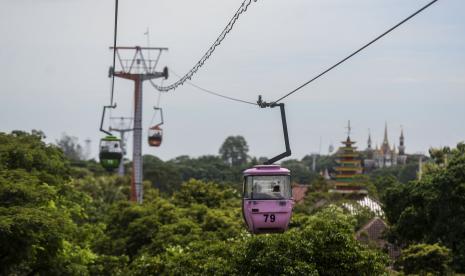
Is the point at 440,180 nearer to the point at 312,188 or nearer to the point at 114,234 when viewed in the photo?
the point at 114,234

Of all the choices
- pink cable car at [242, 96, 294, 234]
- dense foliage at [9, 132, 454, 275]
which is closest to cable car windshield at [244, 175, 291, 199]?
pink cable car at [242, 96, 294, 234]

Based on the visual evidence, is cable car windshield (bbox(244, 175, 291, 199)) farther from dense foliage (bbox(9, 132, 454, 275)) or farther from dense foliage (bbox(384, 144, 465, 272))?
dense foliage (bbox(384, 144, 465, 272))

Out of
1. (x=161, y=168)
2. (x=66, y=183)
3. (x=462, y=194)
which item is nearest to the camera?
(x=66, y=183)

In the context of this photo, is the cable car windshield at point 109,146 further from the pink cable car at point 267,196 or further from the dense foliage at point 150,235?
the pink cable car at point 267,196

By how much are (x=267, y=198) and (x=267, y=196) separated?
45mm

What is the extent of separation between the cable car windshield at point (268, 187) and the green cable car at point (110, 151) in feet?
127

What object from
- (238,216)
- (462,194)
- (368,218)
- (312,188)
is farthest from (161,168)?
(462,194)

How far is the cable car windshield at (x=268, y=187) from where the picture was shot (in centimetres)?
1684

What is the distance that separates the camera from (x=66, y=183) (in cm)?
3688

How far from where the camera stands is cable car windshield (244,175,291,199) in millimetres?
16844

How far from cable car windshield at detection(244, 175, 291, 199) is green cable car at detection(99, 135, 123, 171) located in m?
38.8

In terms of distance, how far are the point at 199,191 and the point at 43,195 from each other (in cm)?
2636

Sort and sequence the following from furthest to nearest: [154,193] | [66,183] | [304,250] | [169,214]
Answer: [154,193] → [169,214] → [66,183] → [304,250]

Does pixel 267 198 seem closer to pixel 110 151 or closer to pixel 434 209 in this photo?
pixel 434 209
